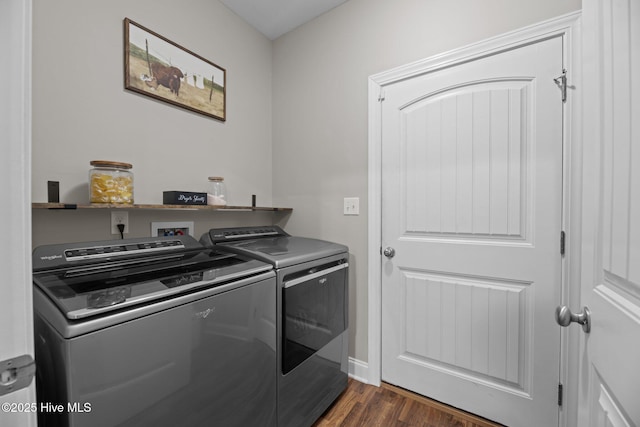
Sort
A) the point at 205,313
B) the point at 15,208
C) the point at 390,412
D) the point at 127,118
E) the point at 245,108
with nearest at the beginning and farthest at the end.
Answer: the point at 15,208 → the point at 205,313 → the point at 127,118 → the point at 390,412 → the point at 245,108

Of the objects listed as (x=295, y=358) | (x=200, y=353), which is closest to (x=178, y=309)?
(x=200, y=353)

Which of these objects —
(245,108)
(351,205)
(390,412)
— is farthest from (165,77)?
(390,412)

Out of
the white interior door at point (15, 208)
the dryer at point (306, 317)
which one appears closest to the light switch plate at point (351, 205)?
the dryer at point (306, 317)

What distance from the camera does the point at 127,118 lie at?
147 cm

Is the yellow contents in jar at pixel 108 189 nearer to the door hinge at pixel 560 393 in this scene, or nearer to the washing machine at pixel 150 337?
the washing machine at pixel 150 337

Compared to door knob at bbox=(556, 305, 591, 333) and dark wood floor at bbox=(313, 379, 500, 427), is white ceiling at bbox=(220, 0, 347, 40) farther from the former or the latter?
dark wood floor at bbox=(313, 379, 500, 427)

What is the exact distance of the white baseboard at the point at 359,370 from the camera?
6.19ft

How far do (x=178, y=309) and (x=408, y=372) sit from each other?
1.51 m

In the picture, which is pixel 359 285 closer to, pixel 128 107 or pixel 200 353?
pixel 200 353

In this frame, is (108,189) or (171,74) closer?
(108,189)

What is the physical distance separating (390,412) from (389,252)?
3.03 feet

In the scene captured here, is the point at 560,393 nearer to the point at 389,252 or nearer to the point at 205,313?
the point at 389,252

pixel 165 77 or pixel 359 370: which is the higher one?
pixel 165 77

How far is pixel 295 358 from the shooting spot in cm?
138
